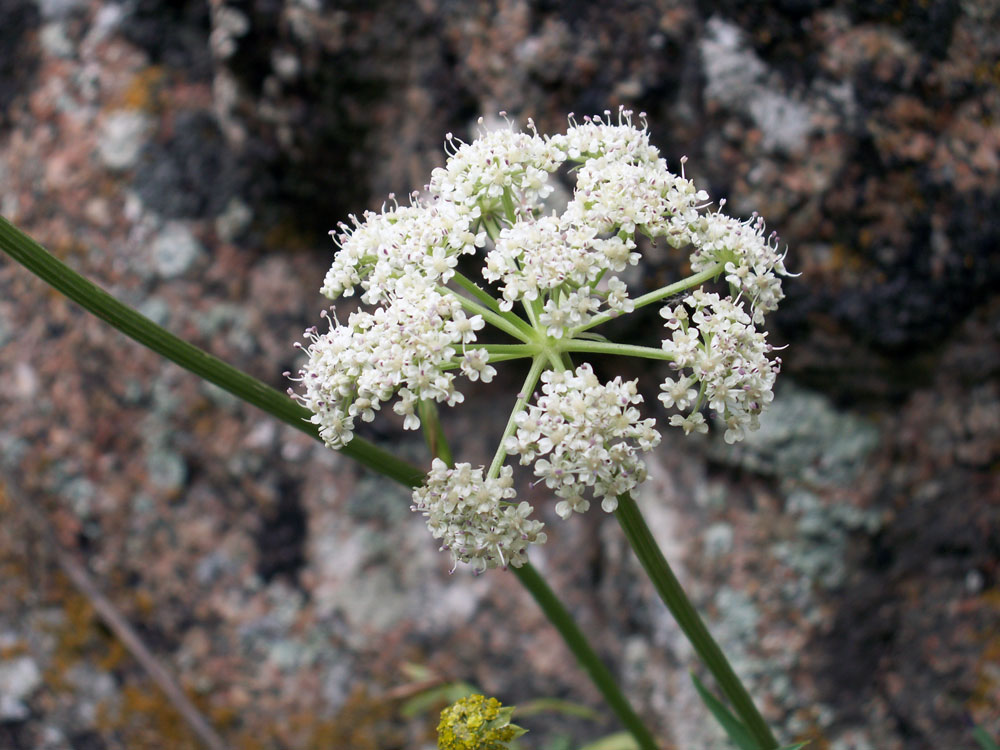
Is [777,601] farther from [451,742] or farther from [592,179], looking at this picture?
[592,179]

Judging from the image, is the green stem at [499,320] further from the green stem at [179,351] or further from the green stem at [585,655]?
the green stem at [585,655]

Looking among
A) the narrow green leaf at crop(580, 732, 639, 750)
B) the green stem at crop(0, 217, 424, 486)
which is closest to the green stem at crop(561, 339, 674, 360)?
the green stem at crop(0, 217, 424, 486)

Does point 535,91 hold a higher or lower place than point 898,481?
higher

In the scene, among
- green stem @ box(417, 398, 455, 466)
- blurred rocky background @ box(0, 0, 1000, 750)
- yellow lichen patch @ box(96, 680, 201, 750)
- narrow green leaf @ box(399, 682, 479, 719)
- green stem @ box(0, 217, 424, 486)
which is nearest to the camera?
green stem @ box(0, 217, 424, 486)

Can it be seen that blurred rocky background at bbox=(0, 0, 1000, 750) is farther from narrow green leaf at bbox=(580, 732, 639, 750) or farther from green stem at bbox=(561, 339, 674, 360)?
green stem at bbox=(561, 339, 674, 360)

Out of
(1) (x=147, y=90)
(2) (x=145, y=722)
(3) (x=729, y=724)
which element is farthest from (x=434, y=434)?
(1) (x=147, y=90)

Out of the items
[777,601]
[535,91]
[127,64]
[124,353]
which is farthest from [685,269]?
[127,64]
